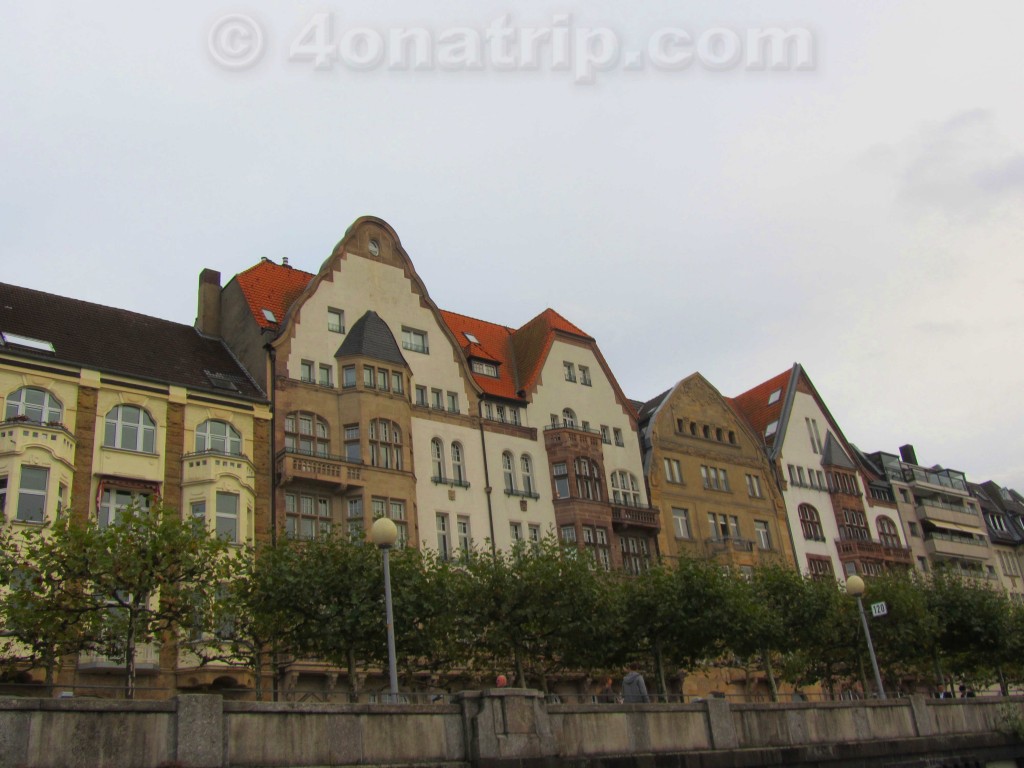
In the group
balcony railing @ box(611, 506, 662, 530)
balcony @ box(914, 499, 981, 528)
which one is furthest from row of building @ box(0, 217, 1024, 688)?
balcony @ box(914, 499, 981, 528)

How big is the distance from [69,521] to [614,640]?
1756 centimetres

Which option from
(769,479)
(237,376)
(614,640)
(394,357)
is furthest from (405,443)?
(769,479)

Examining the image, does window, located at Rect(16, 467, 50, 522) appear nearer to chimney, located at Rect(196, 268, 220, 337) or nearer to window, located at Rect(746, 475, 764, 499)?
chimney, located at Rect(196, 268, 220, 337)

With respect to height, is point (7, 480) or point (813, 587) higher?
point (7, 480)

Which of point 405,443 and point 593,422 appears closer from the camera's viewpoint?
point 405,443

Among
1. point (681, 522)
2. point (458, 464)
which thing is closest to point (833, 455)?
point (681, 522)

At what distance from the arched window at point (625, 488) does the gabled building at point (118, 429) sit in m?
18.4

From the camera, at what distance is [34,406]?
1394 inches

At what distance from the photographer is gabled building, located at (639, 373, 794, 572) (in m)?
54.1

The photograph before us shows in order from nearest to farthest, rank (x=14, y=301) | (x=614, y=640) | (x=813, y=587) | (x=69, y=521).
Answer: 1. (x=69, y=521)
2. (x=614, y=640)
3. (x=14, y=301)
4. (x=813, y=587)

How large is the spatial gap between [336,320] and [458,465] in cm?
801

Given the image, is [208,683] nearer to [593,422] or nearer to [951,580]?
[593,422]

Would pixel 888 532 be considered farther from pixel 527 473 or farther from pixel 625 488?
pixel 527 473

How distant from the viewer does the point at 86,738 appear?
1594cm
